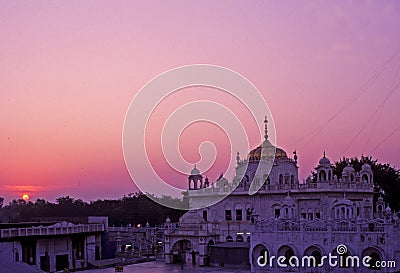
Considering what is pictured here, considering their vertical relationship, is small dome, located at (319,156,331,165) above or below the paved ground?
above

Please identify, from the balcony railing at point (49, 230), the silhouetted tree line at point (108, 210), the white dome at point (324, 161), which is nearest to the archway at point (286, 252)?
the white dome at point (324, 161)

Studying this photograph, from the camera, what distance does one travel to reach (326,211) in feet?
143

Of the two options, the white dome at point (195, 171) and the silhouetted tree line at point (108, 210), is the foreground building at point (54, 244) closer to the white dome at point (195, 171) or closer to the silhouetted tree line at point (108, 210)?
the white dome at point (195, 171)

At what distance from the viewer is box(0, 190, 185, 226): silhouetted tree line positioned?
7312 centimetres

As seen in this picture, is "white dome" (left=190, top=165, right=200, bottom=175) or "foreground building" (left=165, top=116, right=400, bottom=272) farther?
"white dome" (left=190, top=165, right=200, bottom=175)

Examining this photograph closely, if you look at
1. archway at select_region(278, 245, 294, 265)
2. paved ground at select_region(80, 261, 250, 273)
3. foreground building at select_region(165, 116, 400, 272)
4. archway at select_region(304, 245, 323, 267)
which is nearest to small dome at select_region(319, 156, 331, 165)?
foreground building at select_region(165, 116, 400, 272)

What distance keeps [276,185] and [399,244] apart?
46.5 ft

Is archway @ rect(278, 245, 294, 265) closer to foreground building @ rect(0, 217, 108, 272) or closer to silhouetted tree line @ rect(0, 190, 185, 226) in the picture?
foreground building @ rect(0, 217, 108, 272)

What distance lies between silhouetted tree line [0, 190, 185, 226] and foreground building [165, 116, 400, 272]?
69.2 ft

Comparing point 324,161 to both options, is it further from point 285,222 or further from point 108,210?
point 108,210

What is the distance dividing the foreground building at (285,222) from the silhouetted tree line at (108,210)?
2111 centimetres

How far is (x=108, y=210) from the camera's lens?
81.1 meters

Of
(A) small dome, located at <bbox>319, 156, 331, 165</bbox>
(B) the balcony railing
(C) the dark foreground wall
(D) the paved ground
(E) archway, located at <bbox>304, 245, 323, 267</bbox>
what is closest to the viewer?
(E) archway, located at <bbox>304, 245, 323, 267</bbox>

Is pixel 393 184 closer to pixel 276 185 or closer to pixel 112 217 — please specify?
pixel 276 185
